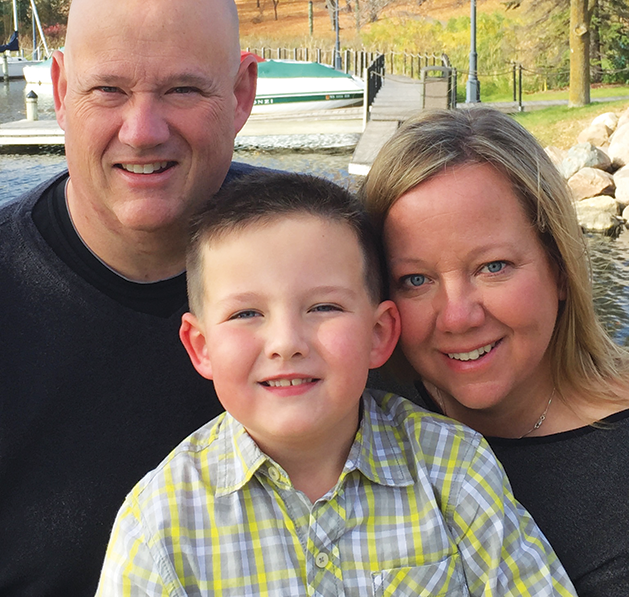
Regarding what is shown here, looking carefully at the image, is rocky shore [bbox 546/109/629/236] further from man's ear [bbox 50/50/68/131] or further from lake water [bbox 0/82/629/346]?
man's ear [bbox 50/50/68/131]

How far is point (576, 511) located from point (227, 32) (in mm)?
1715

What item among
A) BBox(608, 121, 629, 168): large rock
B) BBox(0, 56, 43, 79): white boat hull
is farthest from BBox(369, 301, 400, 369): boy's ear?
BBox(0, 56, 43, 79): white boat hull

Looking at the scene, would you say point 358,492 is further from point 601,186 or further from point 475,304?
point 601,186

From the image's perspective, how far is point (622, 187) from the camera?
10555mm

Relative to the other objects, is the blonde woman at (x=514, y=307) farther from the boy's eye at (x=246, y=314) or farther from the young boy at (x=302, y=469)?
the boy's eye at (x=246, y=314)

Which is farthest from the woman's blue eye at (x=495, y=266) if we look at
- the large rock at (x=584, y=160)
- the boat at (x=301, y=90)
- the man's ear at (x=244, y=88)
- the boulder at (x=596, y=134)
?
the boat at (x=301, y=90)

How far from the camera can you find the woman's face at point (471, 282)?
1.89m

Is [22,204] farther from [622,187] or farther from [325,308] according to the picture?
[622,187]

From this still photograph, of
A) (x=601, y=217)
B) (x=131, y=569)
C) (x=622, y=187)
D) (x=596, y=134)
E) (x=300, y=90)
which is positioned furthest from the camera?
(x=300, y=90)

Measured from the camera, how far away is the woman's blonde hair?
1.96m

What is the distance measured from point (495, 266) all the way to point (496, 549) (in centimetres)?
68

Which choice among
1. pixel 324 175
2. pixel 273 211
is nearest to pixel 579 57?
pixel 324 175

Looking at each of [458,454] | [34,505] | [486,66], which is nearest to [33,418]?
[34,505]

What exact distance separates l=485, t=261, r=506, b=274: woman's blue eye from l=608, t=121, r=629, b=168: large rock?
10.7 m
